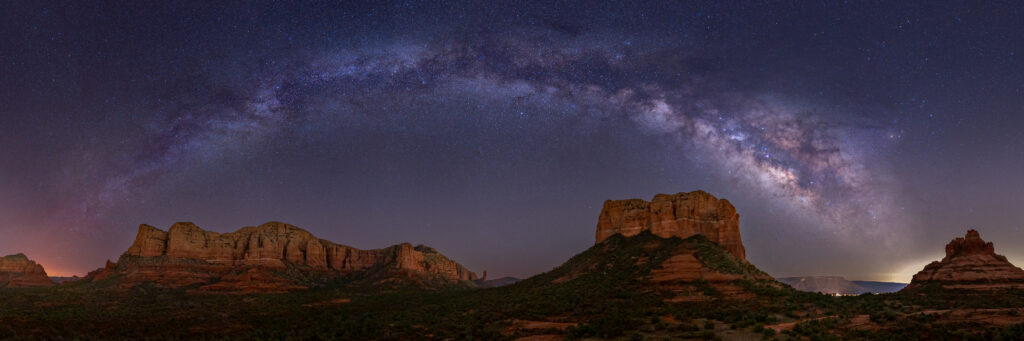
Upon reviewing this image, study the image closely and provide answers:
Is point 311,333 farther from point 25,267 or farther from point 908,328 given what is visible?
point 25,267

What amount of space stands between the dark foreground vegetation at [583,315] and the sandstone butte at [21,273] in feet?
250

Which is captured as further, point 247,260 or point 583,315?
point 247,260

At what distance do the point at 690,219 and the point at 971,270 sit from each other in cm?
5320

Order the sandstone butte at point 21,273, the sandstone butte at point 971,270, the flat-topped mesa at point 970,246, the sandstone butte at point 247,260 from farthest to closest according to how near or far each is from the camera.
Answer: the sandstone butte at point 21,273
the sandstone butte at point 247,260
the flat-topped mesa at point 970,246
the sandstone butte at point 971,270

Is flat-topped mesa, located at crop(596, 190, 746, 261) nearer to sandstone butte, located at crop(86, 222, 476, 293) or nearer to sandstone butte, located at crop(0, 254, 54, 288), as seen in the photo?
sandstone butte, located at crop(86, 222, 476, 293)

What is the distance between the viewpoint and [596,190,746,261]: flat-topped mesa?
73.8m

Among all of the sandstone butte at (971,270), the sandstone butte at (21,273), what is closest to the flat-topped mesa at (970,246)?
the sandstone butte at (971,270)

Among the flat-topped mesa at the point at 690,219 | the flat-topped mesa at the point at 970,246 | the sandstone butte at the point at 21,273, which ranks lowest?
the sandstone butte at the point at 21,273

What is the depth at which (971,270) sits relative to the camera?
260 feet

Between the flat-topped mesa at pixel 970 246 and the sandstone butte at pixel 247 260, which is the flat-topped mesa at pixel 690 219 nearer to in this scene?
the flat-topped mesa at pixel 970 246

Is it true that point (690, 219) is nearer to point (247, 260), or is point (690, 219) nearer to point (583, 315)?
point (583, 315)

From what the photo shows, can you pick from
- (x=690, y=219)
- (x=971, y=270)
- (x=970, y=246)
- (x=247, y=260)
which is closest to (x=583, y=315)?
(x=690, y=219)

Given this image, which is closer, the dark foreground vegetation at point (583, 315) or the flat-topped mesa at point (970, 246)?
the dark foreground vegetation at point (583, 315)

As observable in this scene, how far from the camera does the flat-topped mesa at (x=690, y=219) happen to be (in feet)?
242
